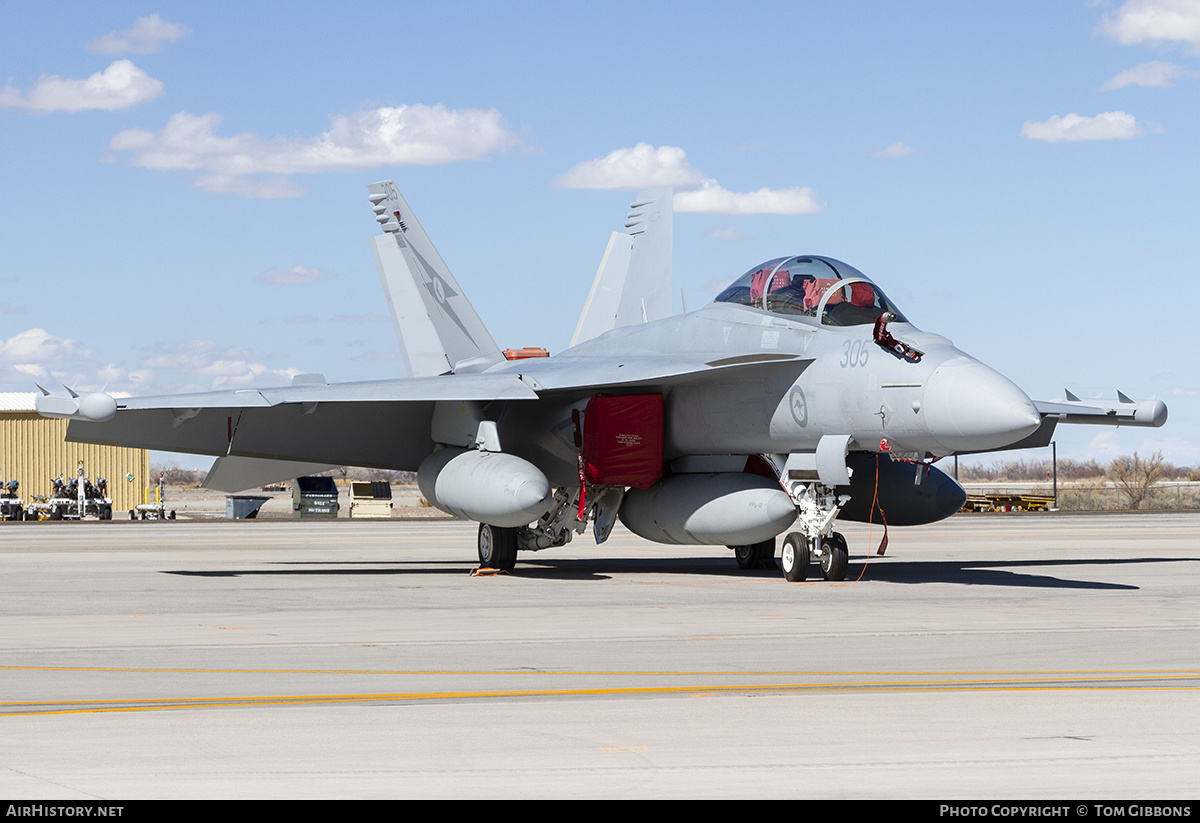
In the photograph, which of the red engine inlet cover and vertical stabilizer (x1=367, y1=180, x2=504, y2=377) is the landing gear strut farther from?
vertical stabilizer (x1=367, y1=180, x2=504, y2=377)

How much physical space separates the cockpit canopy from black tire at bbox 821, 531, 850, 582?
8.61 ft

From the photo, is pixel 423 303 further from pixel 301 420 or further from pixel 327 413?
pixel 301 420

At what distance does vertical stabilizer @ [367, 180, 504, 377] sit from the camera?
74.5 ft

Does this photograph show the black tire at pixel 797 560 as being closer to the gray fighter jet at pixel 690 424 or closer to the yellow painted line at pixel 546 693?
the gray fighter jet at pixel 690 424

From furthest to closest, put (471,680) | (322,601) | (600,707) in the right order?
1. (322,601)
2. (471,680)
3. (600,707)

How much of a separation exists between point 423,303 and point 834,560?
8879 mm

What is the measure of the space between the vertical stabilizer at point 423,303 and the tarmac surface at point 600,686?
5.53 m

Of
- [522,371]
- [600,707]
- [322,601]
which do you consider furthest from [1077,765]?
[522,371]

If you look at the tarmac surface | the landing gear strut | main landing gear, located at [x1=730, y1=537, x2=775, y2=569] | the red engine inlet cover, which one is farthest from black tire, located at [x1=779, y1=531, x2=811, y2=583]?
main landing gear, located at [x1=730, y1=537, x2=775, y2=569]

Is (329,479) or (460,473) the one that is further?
(329,479)

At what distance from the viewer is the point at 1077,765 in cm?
571

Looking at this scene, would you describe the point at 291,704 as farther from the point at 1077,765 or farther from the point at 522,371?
the point at 522,371

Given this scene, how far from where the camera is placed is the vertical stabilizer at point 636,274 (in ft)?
78.4
